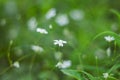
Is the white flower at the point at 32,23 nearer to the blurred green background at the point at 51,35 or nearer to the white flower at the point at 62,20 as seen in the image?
the blurred green background at the point at 51,35

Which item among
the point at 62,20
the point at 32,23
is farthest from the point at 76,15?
the point at 32,23

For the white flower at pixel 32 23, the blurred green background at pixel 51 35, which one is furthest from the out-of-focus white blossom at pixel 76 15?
the white flower at pixel 32 23

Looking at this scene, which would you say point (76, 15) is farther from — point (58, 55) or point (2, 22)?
point (58, 55)

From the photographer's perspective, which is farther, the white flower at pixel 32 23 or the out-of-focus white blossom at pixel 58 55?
the white flower at pixel 32 23

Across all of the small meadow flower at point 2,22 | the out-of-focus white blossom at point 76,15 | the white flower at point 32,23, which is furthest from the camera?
the out-of-focus white blossom at point 76,15

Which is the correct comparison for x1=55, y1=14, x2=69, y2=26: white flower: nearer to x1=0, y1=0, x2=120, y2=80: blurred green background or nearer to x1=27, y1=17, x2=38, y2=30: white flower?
x1=0, y1=0, x2=120, y2=80: blurred green background

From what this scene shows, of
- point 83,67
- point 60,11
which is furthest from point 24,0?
point 83,67
